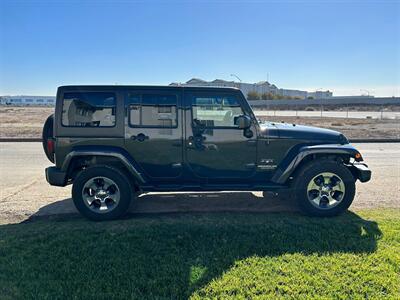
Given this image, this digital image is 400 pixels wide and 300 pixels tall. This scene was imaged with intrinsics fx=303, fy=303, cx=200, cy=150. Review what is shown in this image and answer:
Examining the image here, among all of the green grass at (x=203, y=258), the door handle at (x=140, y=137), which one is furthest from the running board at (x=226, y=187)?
the door handle at (x=140, y=137)

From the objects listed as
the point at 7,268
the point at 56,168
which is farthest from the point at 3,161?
the point at 7,268

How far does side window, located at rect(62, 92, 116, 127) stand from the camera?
14.4 ft

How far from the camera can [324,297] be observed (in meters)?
2.61

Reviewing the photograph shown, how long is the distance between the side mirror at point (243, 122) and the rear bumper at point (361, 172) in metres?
1.82

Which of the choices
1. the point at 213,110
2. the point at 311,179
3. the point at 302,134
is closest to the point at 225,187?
the point at 213,110

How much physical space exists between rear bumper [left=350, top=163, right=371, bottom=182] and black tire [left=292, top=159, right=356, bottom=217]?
14 centimetres

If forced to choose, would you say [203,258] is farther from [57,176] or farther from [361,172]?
[361,172]

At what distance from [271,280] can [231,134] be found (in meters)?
2.21

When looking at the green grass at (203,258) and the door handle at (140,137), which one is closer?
the green grass at (203,258)

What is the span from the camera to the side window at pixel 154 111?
4.42 meters

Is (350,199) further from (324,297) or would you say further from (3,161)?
(3,161)

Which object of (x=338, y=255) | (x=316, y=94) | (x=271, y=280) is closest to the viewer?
(x=271, y=280)

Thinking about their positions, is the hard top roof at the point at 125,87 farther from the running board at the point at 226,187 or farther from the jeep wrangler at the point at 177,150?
the running board at the point at 226,187

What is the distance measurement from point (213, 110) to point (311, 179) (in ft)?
5.87
